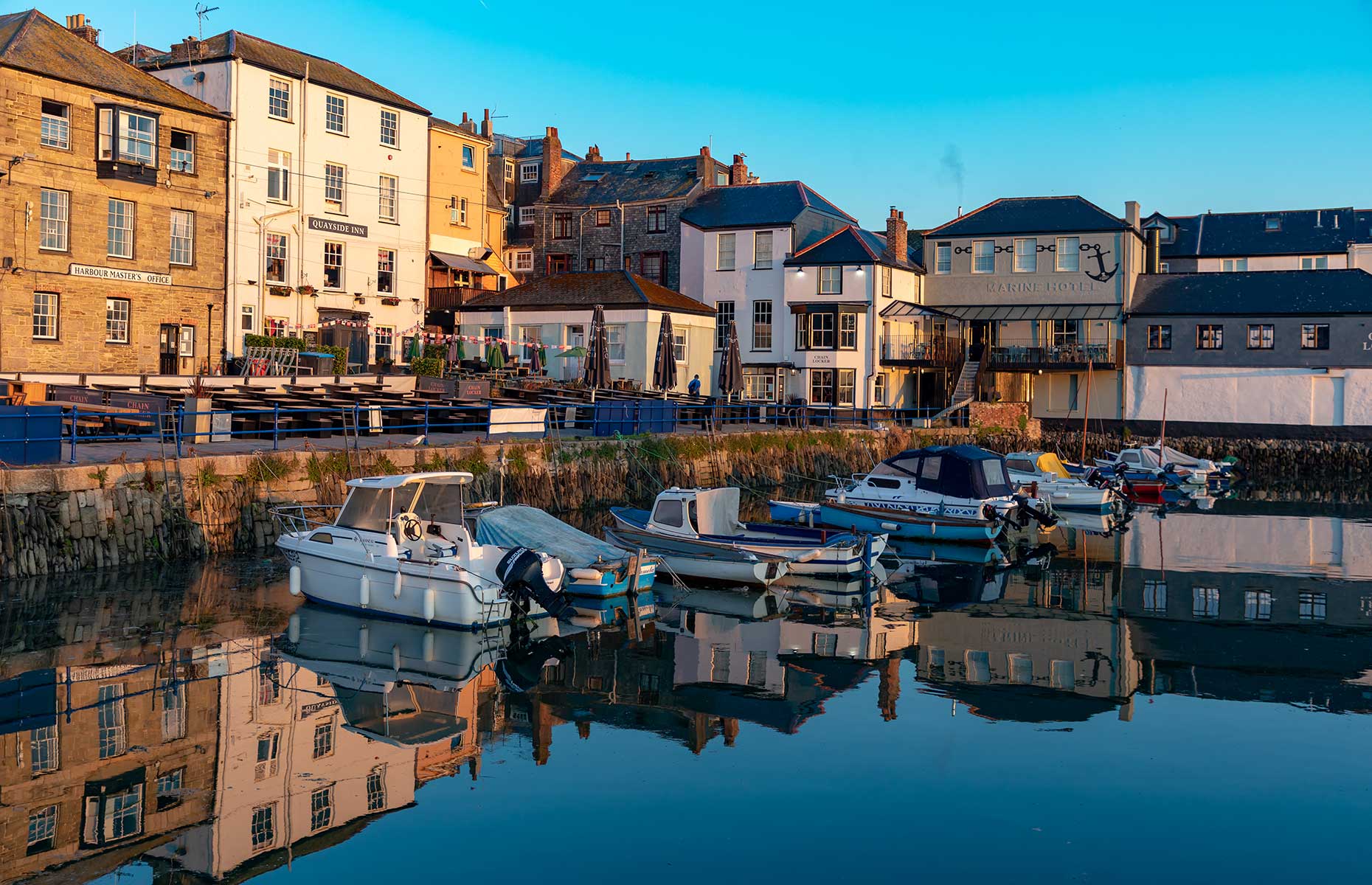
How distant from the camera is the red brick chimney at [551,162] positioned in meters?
63.8

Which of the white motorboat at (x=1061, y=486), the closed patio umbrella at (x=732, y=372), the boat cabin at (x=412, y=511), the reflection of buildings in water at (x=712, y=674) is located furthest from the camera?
the closed patio umbrella at (x=732, y=372)

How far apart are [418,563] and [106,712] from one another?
551 centimetres

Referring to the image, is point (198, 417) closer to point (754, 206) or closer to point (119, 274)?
point (119, 274)

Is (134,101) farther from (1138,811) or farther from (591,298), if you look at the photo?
(1138,811)

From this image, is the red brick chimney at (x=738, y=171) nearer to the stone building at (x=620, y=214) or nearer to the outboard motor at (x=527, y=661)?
the stone building at (x=620, y=214)

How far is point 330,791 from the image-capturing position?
1148 centimetres

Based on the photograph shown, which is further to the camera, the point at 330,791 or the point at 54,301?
the point at 54,301

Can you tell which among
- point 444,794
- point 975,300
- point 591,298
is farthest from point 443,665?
point 975,300

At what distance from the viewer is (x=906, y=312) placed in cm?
5638

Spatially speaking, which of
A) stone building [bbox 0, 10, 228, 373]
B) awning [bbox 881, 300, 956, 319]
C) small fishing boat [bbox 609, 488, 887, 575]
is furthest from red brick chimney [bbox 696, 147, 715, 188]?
small fishing boat [bbox 609, 488, 887, 575]

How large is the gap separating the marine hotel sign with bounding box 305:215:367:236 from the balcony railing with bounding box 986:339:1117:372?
29.7m

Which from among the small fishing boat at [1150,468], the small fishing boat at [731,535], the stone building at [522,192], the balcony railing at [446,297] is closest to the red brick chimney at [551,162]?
the stone building at [522,192]

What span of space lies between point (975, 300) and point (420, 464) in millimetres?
38118

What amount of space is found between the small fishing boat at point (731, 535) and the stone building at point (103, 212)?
2311 cm
